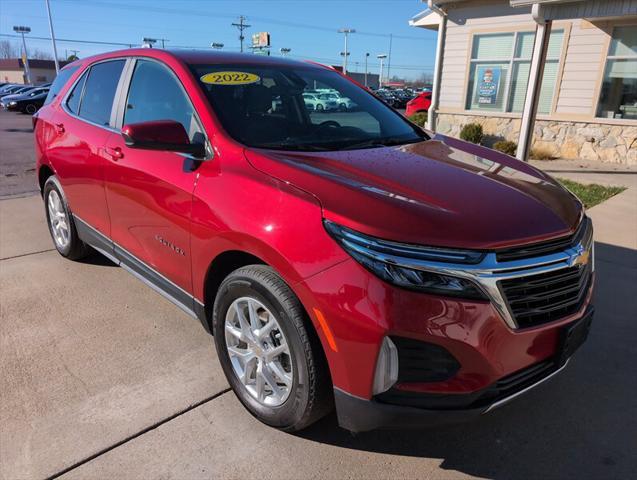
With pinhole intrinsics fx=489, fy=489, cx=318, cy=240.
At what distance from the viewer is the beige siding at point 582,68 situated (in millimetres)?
10625

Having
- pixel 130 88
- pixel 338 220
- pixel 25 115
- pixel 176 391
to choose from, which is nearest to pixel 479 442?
pixel 338 220

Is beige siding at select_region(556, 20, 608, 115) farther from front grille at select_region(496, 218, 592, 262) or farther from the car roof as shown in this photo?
front grille at select_region(496, 218, 592, 262)

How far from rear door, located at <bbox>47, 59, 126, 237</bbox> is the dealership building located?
706cm

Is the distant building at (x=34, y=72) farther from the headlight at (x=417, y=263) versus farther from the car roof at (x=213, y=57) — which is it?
the headlight at (x=417, y=263)

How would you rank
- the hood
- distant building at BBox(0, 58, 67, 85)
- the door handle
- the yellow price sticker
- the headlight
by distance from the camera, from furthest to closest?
1. distant building at BBox(0, 58, 67, 85)
2. the door handle
3. the yellow price sticker
4. the hood
5. the headlight

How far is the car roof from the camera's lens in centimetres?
308

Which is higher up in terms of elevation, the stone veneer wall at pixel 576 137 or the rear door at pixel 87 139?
the rear door at pixel 87 139

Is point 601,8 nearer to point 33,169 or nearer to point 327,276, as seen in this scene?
point 327,276

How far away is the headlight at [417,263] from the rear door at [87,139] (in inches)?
93.2

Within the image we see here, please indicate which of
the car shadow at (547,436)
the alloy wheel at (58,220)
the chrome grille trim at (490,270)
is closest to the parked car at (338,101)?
the chrome grille trim at (490,270)

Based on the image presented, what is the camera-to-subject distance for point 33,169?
32.3ft

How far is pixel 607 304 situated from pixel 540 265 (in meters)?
2.36

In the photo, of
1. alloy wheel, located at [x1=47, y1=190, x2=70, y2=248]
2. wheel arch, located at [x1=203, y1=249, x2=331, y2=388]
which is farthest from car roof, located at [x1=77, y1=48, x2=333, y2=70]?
alloy wheel, located at [x1=47, y1=190, x2=70, y2=248]

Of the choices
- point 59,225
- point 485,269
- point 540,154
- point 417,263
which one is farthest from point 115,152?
point 540,154
